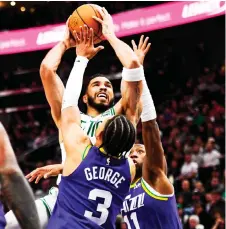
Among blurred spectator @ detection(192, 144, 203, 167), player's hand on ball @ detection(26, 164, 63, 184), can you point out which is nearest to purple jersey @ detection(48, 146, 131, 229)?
player's hand on ball @ detection(26, 164, 63, 184)

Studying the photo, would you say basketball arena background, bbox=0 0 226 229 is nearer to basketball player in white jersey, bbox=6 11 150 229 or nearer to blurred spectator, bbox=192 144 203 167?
blurred spectator, bbox=192 144 203 167

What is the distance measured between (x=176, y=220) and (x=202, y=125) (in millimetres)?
9191

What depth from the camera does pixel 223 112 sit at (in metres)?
13.6

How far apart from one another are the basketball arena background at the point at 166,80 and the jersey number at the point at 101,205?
5.75 metres

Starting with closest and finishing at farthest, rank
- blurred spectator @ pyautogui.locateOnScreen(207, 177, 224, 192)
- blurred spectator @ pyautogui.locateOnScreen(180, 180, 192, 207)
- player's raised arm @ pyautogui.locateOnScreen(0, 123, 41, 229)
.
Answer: player's raised arm @ pyautogui.locateOnScreen(0, 123, 41, 229) → blurred spectator @ pyautogui.locateOnScreen(180, 180, 192, 207) → blurred spectator @ pyautogui.locateOnScreen(207, 177, 224, 192)

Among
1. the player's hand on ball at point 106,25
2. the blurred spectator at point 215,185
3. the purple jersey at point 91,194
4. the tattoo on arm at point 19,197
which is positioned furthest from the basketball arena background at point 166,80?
the tattoo on arm at point 19,197

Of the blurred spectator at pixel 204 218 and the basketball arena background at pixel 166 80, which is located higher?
the basketball arena background at pixel 166 80

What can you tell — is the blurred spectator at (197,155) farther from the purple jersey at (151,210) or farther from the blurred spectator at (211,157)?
the purple jersey at (151,210)

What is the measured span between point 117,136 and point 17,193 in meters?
1.37

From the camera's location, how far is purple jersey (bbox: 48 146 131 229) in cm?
341

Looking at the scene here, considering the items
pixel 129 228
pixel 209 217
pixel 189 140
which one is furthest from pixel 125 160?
pixel 189 140

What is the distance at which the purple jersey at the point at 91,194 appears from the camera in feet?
11.2

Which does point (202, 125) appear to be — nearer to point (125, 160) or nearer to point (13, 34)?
point (13, 34)

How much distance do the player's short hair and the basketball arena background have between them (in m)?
5.81
